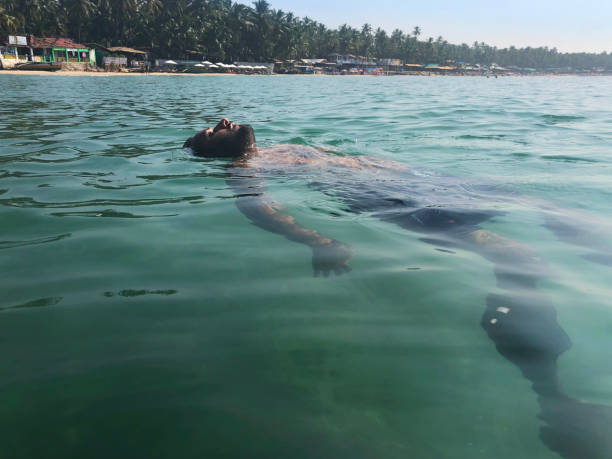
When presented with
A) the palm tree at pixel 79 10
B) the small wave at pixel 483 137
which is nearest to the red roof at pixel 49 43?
the palm tree at pixel 79 10

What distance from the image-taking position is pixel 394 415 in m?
1.49

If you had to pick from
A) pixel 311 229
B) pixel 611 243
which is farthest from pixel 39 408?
pixel 611 243

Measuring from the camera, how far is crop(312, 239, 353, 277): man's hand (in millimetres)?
2586

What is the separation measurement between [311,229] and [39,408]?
2.14 metres

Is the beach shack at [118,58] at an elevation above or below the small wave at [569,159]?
above

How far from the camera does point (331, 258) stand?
2707 mm

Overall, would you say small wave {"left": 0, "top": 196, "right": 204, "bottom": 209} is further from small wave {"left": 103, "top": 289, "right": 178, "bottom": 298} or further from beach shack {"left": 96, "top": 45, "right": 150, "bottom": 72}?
beach shack {"left": 96, "top": 45, "right": 150, "bottom": 72}

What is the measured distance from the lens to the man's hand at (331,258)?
2.59 meters

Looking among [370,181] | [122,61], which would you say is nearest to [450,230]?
[370,181]

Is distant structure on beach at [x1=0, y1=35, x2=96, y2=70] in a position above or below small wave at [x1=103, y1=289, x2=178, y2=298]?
above

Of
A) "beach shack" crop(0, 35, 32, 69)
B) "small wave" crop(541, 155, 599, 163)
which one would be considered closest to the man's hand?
"small wave" crop(541, 155, 599, 163)

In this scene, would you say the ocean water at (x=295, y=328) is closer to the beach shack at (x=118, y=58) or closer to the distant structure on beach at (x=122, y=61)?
the distant structure on beach at (x=122, y=61)

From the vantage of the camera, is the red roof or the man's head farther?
the red roof

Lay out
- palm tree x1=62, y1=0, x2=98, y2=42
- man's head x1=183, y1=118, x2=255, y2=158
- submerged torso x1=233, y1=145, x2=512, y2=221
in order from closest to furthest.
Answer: submerged torso x1=233, y1=145, x2=512, y2=221 → man's head x1=183, y1=118, x2=255, y2=158 → palm tree x1=62, y1=0, x2=98, y2=42
